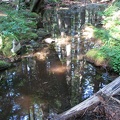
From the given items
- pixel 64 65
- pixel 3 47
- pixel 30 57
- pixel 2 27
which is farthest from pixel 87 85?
pixel 2 27

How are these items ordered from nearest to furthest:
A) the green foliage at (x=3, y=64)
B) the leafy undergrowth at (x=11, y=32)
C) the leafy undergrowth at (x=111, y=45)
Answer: the leafy undergrowth at (x=111, y=45), the green foliage at (x=3, y=64), the leafy undergrowth at (x=11, y=32)

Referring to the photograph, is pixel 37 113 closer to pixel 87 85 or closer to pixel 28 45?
pixel 87 85

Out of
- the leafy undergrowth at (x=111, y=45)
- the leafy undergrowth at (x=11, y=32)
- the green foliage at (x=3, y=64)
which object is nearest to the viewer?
the leafy undergrowth at (x=111, y=45)

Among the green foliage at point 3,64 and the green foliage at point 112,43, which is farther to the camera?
the green foliage at point 3,64

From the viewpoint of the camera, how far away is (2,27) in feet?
38.2

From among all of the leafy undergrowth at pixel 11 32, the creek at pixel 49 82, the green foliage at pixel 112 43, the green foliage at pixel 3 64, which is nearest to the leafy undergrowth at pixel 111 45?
the green foliage at pixel 112 43

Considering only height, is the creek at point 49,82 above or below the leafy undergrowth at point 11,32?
below

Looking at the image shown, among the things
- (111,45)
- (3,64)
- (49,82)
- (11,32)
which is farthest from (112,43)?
(11,32)

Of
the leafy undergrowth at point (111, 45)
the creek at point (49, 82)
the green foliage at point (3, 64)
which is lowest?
the creek at point (49, 82)

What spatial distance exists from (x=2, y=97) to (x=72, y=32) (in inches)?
296

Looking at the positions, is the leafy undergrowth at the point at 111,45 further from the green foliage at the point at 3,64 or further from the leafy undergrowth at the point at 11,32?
the leafy undergrowth at the point at 11,32

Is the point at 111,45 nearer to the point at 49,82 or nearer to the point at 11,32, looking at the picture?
the point at 49,82

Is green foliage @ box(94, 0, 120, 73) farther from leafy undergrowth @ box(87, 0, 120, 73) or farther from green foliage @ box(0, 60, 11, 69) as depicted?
green foliage @ box(0, 60, 11, 69)

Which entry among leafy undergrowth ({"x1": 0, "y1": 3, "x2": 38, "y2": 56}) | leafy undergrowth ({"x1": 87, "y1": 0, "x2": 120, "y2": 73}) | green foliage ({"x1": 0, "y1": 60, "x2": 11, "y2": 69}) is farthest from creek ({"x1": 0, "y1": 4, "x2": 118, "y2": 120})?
leafy undergrowth ({"x1": 0, "y1": 3, "x2": 38, "y2": 56})
